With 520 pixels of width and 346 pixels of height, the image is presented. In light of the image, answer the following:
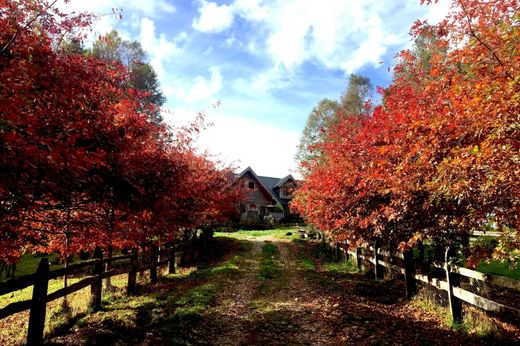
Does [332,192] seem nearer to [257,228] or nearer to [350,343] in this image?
[350,343]

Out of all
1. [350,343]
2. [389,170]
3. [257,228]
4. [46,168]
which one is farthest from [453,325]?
[257,228]

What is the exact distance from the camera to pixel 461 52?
5.14 meters

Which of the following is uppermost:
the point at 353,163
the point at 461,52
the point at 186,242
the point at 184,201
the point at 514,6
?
the point at 514,6

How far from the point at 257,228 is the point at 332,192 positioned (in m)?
31.9

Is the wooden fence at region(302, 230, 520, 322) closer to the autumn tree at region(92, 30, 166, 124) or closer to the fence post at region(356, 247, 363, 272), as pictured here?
the fence post at region(356, 247, 363, 272)

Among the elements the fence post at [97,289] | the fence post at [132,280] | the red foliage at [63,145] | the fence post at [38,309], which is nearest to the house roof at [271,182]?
the fence post at [132,280]

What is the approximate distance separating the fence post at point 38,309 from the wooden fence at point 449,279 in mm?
9489

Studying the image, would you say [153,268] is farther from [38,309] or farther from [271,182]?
[271,182]

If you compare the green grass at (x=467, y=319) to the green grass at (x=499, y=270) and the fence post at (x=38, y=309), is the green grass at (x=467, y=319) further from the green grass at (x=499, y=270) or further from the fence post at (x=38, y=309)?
the fence post at (x=38, y=309)

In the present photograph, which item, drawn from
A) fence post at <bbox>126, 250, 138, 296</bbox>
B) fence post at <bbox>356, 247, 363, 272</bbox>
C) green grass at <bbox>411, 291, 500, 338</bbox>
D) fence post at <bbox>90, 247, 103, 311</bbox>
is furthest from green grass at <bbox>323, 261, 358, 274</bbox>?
fence post at <bbox>90, 247, 103, 311</bbox>

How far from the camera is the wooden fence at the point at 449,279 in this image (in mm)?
6934

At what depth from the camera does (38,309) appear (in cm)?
688

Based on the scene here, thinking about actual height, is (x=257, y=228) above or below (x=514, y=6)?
below

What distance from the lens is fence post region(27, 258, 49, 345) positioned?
6727 millimetres
